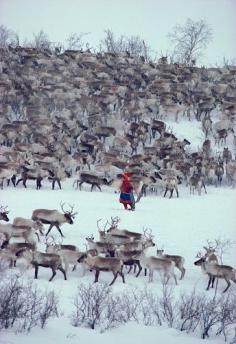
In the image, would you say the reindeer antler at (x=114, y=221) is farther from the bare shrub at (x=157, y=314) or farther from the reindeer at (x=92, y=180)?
the bare shrub at (x=157, y=314)

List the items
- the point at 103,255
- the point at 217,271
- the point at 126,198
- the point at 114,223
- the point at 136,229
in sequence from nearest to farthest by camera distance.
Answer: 1. the point at 217,271
2. the point at 103,255
3. the point at 136,229
4. the point at 114,223
5. the point at 126,198

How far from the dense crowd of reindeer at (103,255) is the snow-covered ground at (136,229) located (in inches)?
13.1

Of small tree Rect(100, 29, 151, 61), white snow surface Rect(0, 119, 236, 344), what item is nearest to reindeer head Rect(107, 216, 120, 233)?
white snow surface Rect(0, 119, 236, 344)

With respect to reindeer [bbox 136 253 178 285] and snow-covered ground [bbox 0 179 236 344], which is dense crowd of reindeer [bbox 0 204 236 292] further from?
snow-covered ground [bbox 0 179 236 344]

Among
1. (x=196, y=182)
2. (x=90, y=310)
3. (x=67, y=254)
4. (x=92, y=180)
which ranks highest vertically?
(x=196, y=182)

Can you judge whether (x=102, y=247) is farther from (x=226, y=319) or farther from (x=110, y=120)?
(x=110, y=120)

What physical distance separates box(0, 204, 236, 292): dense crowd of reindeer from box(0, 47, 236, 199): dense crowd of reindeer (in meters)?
6.24

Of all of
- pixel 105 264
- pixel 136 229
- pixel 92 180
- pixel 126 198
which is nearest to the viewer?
pixel 105 264

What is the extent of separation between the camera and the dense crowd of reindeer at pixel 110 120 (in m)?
25.3

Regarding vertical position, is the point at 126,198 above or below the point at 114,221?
above

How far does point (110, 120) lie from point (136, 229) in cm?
1250

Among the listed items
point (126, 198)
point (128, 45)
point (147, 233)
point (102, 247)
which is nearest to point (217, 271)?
point (102, 247)

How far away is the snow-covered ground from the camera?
11828 mm

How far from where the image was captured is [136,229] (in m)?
19.3
